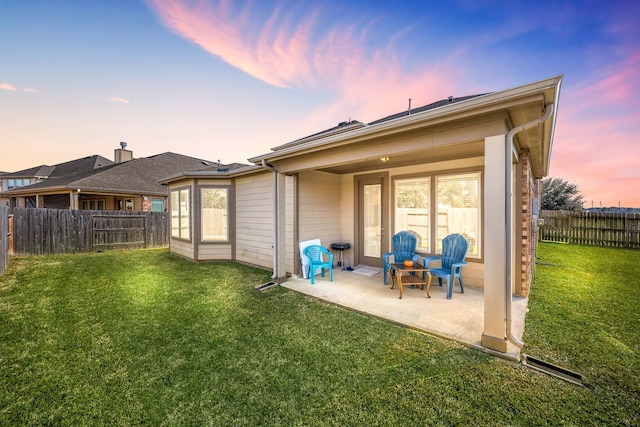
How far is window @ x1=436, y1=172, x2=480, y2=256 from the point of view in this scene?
189 inches

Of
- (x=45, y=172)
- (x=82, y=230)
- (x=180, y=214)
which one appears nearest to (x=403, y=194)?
(x=180, y=214)

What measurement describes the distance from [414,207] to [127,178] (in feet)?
44.4

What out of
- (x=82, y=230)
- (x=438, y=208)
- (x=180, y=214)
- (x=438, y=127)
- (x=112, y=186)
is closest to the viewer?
(x=438, y=127)

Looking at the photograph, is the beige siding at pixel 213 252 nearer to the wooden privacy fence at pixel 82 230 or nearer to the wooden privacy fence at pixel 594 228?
the wooden privacy fence at pixel 82 230

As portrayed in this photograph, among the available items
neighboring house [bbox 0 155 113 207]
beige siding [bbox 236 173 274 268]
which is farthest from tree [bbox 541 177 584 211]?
neighboring house [bbox 0 155 113 207]

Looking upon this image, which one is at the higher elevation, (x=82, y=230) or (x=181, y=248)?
(x=82, y=230)

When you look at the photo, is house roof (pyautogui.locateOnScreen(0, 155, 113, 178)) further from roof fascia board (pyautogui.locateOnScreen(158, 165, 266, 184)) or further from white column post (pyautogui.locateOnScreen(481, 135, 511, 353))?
white column post (pyautogui.locateOnScreen(481, 135, 511, 353))

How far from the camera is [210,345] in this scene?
2.89 m

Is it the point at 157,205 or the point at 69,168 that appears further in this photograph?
the point at 69,168

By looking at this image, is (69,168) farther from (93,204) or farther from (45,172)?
(93,204)

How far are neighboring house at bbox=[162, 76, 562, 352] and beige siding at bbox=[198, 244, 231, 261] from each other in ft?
0.11

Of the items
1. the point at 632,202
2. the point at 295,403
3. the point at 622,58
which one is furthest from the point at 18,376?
the point at 632,202

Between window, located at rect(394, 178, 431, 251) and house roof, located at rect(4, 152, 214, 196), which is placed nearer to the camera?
window, located at rect(394, 178, 431, 251)

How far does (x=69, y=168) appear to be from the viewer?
17906mm
